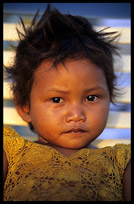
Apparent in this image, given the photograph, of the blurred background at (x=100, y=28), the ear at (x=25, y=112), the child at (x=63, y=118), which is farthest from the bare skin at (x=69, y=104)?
the blurred background at (x=100, y=28)

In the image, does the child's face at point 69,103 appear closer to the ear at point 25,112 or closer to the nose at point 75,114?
the nose at point 75,114

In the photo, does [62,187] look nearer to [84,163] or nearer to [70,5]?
[84,163]

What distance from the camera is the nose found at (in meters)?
1.19

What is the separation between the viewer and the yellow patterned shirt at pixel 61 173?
0.99 m

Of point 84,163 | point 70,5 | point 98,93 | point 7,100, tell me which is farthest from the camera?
point 7,100

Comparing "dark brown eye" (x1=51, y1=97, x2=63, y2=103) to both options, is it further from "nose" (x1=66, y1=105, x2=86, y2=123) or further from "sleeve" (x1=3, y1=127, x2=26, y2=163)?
"sleeve" (x1=3, y1=127, x2=26, y2=163)

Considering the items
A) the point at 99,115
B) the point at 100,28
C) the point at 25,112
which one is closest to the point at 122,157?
the point at 99,115

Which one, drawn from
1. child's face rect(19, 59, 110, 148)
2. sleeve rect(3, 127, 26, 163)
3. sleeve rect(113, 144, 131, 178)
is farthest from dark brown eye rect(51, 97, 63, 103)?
sleeve rect(113, 144, 131, 178)

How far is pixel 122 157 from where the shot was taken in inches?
47.4

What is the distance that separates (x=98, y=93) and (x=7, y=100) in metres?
0.76

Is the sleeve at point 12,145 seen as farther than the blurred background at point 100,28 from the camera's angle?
No

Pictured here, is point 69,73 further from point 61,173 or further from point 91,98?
point 61,173

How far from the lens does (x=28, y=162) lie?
3.70ft

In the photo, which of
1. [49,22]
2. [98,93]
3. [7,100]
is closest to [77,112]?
[98,93]
